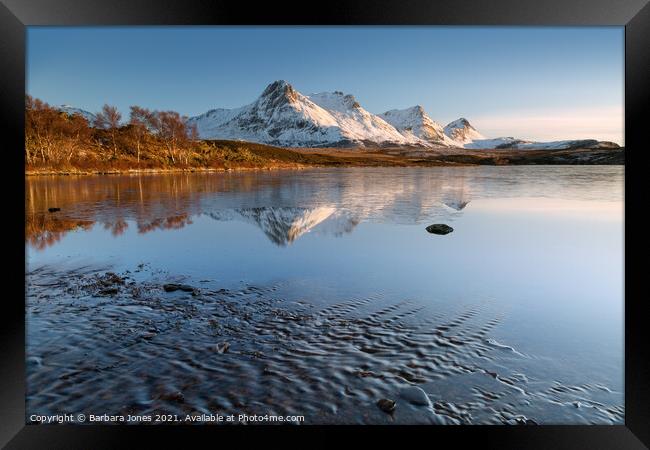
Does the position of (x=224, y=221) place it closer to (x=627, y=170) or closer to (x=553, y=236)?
(x=553, y=236)

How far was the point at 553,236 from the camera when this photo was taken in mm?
15727

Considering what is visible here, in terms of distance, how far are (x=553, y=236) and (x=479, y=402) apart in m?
13.5

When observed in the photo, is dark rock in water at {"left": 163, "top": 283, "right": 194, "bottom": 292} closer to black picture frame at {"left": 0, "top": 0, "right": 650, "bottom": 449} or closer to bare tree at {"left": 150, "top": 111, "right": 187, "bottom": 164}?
black picture frame at {"left": 0, "top": 0, "right": 650, "bottom": 449}

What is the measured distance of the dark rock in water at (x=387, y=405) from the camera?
4.25 meters

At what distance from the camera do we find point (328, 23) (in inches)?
167

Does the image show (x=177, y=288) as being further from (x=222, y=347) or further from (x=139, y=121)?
(x=139, y=121)

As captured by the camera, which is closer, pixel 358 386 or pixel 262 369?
pixel 358 386

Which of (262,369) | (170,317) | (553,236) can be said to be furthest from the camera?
(553,236)

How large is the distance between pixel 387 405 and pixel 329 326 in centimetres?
231

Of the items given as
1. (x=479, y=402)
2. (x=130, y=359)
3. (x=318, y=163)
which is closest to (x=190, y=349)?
(x=130, y=359)

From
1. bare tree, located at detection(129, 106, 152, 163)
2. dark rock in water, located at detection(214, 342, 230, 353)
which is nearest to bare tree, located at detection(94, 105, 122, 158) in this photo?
bare tree, located at detection(129, 106, 152, 163)

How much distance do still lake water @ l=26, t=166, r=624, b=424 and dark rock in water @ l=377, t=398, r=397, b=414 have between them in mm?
68

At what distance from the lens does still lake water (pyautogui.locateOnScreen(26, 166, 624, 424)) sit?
4461 mm

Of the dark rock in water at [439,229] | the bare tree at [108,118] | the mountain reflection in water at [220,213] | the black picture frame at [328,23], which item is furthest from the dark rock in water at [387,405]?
the bare tree at [108,118]
